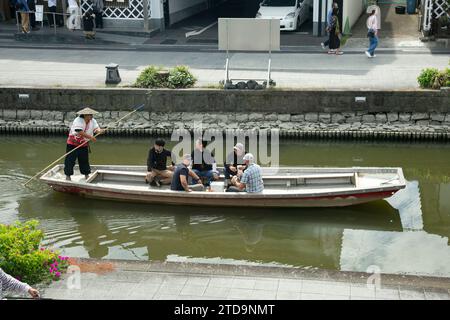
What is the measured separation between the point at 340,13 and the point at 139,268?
17851 millimetres

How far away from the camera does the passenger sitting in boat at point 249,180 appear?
→ 1421 cm

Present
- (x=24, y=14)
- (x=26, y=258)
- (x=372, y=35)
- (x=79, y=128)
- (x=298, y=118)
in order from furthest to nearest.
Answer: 1. (x=24, y=14)
2. (x=372, y=35)
3. (x=298, y=118)
4. (x=79, y=128)
5. (x=26, y=258)

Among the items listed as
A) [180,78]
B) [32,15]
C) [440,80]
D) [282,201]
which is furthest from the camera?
[32,15]

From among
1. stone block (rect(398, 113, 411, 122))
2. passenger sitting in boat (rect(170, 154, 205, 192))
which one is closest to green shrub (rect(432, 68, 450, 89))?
stone block (rect(398, 113, 411, 122))

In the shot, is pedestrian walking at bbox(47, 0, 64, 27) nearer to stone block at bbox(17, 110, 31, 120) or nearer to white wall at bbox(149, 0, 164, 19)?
white wall at bbox(149, 0, 164, 19)

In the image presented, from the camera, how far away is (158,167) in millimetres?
15266

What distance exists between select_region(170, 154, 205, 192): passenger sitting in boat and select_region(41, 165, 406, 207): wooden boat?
0.15 m

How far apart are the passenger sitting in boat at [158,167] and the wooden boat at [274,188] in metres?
0.18

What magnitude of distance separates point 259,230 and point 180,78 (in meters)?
7.34

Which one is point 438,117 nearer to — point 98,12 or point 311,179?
point 311,179

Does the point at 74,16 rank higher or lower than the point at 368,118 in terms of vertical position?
higher

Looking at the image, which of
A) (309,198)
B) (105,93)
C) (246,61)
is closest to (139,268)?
(309,198)

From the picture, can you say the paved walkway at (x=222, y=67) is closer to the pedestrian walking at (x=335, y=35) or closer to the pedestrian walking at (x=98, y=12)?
the pedestrian walking at (x=335, y=35)

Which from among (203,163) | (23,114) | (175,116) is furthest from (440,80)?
(23,114)
